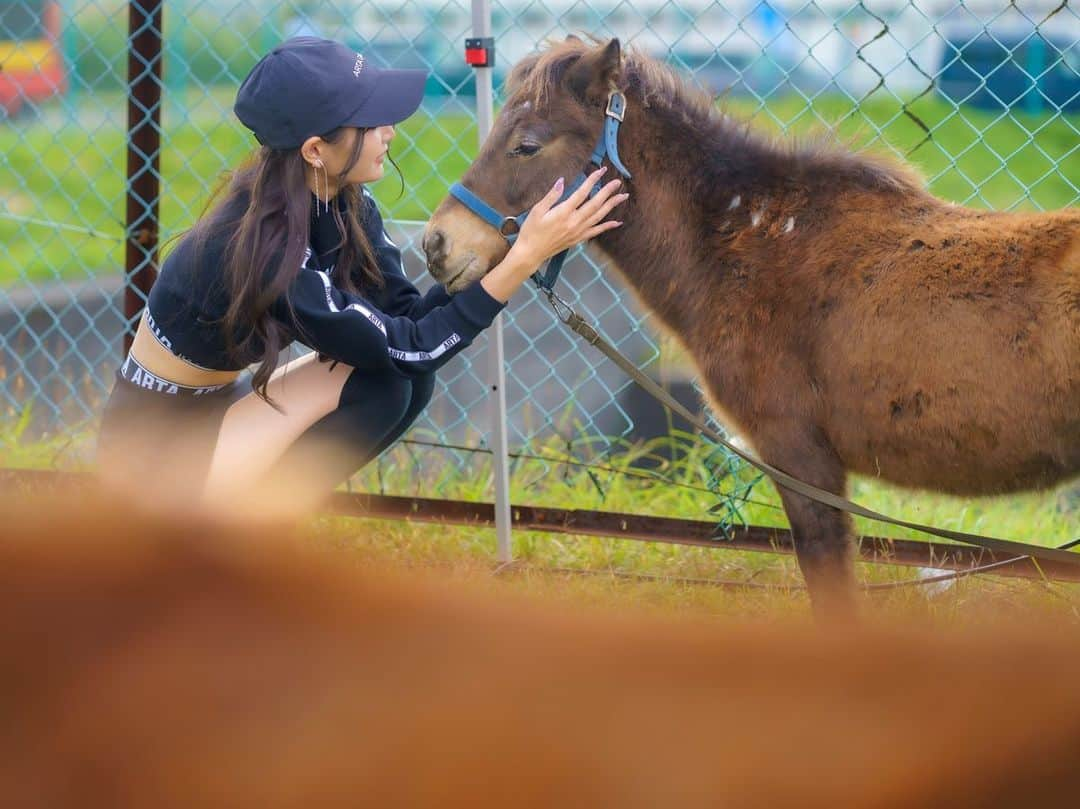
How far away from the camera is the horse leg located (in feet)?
10.2

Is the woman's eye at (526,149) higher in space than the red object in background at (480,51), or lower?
lower

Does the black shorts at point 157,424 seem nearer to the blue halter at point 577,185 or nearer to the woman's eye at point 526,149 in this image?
the blue halter at point 577,185

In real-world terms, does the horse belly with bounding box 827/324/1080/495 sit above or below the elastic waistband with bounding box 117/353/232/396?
above

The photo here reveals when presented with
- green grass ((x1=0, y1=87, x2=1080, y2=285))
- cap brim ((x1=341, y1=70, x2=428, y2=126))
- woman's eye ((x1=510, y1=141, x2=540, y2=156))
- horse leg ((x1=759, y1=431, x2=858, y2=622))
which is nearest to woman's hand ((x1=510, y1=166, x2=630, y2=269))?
woman's eye ((x1=510, y1=141, x2=540, y2=156))

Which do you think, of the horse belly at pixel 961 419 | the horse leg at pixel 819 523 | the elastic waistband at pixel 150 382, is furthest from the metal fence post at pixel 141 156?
the horse belly at pixel 961 419

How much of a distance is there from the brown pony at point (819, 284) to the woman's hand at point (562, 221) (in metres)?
0.10

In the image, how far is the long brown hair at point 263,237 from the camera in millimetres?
3039

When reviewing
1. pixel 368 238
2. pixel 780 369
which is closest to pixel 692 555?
pixel 780 369

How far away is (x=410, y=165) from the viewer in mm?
13055

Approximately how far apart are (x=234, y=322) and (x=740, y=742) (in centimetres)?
264

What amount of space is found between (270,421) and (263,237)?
1.90 feet

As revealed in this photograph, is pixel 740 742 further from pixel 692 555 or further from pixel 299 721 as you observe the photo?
pixel 692 555

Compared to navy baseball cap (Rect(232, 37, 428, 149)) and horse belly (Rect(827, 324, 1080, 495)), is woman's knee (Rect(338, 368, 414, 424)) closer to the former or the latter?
navy baseball cap (Rect(232, 37, 428, 149))

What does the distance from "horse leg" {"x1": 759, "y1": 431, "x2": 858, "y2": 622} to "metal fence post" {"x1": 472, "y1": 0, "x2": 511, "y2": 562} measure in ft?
3.40
